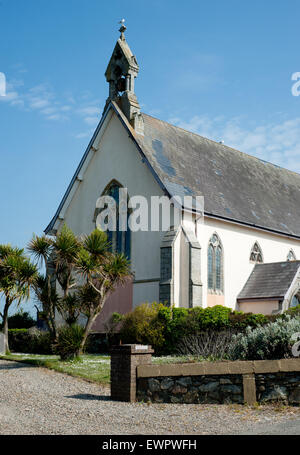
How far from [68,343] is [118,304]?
956 centimetres

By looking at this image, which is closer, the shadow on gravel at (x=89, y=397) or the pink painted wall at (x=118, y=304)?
the shadow on gravel at (x=89, y=397)

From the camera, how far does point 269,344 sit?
1230cm

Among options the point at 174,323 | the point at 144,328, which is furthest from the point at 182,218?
the point at 144,328

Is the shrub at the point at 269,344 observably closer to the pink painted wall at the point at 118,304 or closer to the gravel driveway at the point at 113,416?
the gravel driveway at the point at 113,416

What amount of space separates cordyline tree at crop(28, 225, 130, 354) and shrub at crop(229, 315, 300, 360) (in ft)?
21.3

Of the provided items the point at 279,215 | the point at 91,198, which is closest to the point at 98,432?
the point at 91,198

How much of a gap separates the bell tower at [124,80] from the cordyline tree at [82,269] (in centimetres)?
1079

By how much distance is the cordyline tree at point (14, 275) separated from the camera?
61.7ft

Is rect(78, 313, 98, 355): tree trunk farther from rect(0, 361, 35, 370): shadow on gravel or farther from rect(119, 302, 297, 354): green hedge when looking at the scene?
rect(119, 302, 297, 354): green hedge

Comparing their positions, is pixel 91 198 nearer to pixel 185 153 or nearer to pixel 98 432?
pixel 185 153

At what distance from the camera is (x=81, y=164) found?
98.2ft

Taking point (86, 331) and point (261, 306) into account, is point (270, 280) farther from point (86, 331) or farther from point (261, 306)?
point (86, 331)

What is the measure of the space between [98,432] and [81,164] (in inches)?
910

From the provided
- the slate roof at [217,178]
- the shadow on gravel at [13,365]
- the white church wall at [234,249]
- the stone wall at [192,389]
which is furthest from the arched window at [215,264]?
the stone wall at [192,389]
